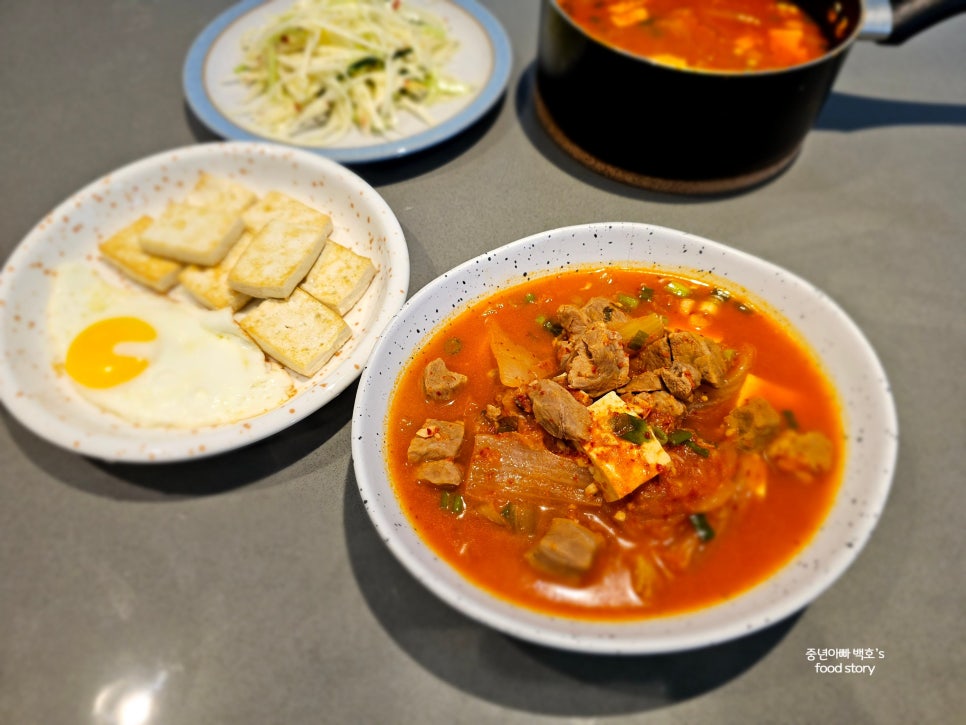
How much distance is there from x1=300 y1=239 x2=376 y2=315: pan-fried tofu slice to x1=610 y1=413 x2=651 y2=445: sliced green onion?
110 centimetres

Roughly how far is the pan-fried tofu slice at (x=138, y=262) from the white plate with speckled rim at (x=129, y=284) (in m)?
0.10

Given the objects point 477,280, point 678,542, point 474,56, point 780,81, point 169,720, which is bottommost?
point 169,720

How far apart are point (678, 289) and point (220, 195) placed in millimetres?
1883

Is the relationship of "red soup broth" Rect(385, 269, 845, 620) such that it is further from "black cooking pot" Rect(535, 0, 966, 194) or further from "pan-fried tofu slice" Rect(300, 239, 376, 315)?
"black cooking pot" Rect(535, 0, 966, 194)

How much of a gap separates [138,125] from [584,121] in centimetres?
237

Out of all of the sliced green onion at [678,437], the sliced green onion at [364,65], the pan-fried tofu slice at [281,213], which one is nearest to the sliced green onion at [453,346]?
the sliced green onion at [678,437]

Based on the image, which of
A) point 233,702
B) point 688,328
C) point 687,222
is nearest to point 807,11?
point 687,222

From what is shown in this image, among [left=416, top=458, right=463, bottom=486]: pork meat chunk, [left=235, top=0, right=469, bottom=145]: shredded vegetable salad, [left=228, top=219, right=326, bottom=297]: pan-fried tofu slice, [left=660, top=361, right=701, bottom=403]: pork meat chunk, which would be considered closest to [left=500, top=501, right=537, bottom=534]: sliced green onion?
[left=416, top=458, right=463, bottom=486]: pork meat chunk

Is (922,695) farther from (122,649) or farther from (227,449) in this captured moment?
(122,649)

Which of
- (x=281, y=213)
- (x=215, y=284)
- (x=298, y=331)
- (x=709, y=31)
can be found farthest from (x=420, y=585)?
(x=709, y=31)

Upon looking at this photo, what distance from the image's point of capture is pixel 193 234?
2332 millimetres

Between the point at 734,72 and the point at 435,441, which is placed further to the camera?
the point at 734,72

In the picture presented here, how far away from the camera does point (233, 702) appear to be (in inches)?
62.2

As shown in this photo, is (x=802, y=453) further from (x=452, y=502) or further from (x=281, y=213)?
(x=281, y=213)
